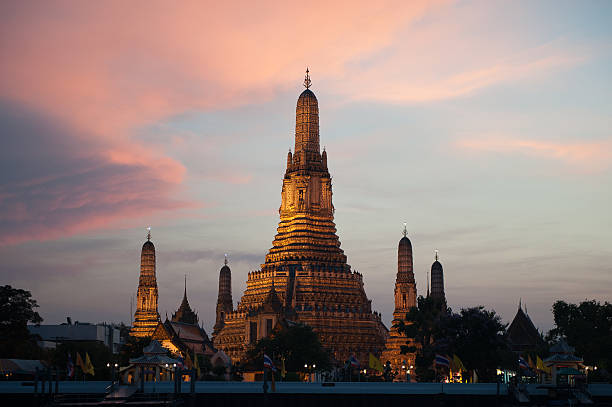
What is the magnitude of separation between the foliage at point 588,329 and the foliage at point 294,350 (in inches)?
1137

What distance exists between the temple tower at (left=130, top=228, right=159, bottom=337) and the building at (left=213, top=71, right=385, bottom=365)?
10.9 m

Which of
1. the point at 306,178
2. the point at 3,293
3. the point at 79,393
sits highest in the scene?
the point at 306,178

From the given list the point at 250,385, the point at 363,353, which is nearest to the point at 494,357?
the point at 250,385

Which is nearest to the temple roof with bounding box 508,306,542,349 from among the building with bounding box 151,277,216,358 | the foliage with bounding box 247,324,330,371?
the foliage with bounding box 247,324,330,371

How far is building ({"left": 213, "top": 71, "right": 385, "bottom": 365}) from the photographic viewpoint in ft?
490

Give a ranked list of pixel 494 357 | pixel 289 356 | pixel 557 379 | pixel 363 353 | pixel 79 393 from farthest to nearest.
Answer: pixel 363 353, pixel 289 356, pixel 494 357, pixel 557 379, pixel 79 393

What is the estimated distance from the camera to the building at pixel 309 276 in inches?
5881

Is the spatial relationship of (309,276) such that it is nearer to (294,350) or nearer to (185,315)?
(294,350)

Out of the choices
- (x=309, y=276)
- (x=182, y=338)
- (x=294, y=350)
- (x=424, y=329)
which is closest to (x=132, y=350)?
(x=294, y=350)

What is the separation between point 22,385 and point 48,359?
127 feet

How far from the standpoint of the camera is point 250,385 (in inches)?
3278

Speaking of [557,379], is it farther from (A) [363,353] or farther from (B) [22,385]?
(A) [363,353]

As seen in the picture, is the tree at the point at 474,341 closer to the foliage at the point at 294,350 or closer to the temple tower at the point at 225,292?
the foliage at the point at 294,350

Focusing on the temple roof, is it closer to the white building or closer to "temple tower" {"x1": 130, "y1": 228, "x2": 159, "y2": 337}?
"temple tower" {"x1": 130, "y1": 228, "x2": 159, "y2": 337}
